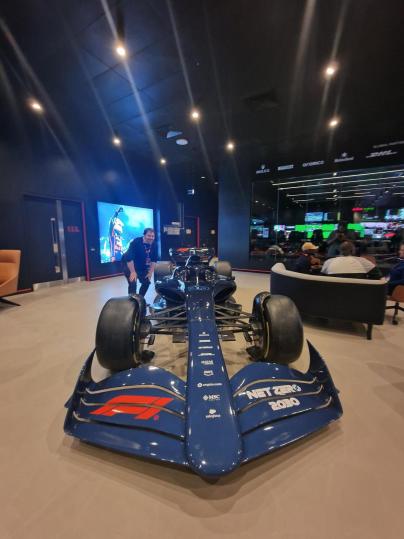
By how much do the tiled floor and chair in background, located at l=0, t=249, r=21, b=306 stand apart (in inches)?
109

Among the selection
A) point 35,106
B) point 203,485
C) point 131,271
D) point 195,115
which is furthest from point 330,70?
point 35,106

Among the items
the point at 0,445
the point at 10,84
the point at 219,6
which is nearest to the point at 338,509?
the point at 0,445

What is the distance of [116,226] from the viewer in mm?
7562

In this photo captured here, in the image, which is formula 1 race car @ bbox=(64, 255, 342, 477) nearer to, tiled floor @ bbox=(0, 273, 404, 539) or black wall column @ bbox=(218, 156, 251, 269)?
tiled floor @ bbox=(0, 273, 404, 539)

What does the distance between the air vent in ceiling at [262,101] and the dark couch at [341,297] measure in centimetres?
329

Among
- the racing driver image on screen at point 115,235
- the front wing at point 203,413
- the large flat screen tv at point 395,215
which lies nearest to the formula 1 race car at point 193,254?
the front wing at point 203,413

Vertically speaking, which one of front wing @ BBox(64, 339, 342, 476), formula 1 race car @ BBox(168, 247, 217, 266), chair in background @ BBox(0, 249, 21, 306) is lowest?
front wing @ BBox(64, 339, 342, 476)

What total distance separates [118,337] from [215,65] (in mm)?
3897

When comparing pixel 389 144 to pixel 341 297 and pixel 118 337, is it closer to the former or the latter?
pixel 341 297

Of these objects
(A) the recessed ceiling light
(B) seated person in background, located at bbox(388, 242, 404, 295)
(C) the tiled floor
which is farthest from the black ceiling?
(C) the tiled floor

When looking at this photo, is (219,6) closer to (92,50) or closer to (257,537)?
(92,50)

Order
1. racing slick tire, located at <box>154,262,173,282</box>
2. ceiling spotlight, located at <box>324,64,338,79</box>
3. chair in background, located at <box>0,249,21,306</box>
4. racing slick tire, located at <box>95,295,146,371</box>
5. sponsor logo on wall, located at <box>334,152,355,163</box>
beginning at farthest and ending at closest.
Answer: sponsor logo on wall, located at <box>334,152,355,163</box> → racing slick tire, located at <box>154,262,173,282</box> → chair in background, located at <box>0,249,21,306</box> → ceiling spotlight, located at <box>324,64,338,79</box> → racing slick tire, located at <box>95,295,146,371</box>

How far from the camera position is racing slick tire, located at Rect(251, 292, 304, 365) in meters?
1.92

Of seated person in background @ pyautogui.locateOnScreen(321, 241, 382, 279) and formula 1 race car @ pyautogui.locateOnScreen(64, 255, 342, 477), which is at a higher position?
seated person in background @ pyautogui.locateOnScreen(321, 241, 382, 279)
